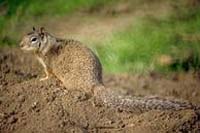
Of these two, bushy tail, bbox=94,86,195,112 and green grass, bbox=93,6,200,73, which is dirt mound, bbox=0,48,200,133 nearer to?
bushy tail, bbox=94,86,195,112

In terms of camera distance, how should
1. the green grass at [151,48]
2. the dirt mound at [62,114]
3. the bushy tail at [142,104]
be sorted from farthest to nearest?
the green grass at [151,48], the bushy tail at [142,104], the dirt mound at [62,114]

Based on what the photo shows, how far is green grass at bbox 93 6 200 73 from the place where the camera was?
1065 centimetres

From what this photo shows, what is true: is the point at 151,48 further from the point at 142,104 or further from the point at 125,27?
the point at 142,104

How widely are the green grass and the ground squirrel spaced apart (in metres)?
2.60

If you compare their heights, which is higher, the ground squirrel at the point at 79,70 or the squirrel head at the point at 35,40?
the squirrel head at the point at 35,40

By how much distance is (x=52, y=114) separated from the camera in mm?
6781

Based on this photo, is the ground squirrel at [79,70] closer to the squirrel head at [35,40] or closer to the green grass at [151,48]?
the squirrel head at [35,40]

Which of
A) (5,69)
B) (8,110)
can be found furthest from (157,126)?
(5,69)

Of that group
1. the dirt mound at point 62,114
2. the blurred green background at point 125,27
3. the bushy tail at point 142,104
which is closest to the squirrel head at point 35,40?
the dirt mound at point 62,114

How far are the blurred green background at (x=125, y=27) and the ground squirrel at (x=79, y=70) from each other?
102 inches

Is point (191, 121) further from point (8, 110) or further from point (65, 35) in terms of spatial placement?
point (65, 35)

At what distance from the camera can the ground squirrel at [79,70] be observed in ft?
22.9

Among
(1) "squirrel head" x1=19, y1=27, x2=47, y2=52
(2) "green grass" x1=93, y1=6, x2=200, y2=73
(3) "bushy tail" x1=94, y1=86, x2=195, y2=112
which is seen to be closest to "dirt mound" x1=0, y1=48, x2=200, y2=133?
(3) "bushy tail" x1=94, y1=86, x2=195, y2=112

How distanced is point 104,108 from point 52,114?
511 mm
